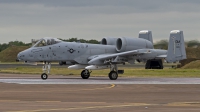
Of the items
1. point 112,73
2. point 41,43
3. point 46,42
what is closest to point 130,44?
point 112,73

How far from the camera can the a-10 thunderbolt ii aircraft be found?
43.2 m

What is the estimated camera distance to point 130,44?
45.6m

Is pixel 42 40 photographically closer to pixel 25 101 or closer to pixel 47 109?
pixel 25 101

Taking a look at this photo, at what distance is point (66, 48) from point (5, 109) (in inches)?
988

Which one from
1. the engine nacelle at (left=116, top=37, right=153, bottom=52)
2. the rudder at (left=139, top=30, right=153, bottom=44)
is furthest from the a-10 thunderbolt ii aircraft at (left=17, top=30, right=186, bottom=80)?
the rudder at (left=139, top=30, right=153, bottom=44)

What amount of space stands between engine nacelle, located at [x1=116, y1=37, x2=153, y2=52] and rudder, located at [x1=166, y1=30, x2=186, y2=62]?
1.71m

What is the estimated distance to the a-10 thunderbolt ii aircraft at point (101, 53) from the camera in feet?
142

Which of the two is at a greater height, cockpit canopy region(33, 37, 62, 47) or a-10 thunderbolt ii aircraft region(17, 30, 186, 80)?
cockpit canopy region(33, 37, 62, 47)

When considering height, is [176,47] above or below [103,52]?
above

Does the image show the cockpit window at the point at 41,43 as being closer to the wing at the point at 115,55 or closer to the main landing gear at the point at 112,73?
the wing at the point at 115,55

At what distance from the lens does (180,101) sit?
→ 76.5 ft

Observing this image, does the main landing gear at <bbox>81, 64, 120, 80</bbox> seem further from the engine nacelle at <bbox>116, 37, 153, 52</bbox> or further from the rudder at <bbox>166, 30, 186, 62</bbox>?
the rudder at <bbox>166, 30, 186, 62</bbox>

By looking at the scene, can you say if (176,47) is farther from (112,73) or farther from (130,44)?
(112,73)

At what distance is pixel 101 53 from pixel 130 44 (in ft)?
7.91
